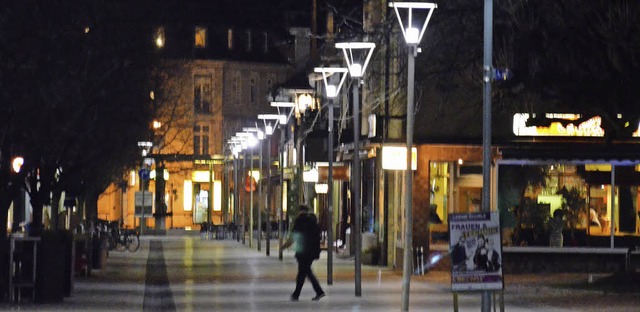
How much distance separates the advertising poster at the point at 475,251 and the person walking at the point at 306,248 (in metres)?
9.86

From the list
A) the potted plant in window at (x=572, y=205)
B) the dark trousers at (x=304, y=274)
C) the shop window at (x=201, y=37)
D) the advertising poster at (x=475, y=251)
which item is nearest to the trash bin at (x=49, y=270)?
the dark trousers at (x=304, y=274)

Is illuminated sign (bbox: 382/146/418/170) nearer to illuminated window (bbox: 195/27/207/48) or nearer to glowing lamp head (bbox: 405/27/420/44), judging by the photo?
glowing lamp head (bbox: 405/27/420/44)

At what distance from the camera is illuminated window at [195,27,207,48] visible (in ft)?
406

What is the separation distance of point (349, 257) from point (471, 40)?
19.4 metres

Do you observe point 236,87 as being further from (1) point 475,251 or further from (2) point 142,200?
(1) point 475,251

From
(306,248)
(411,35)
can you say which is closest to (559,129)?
(306,248)

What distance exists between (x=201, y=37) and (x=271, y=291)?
92325mm

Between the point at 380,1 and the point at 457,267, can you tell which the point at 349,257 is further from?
the point at 457,267

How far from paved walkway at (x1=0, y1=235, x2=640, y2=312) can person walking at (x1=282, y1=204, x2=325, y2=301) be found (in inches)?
13.2

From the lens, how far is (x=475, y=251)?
66.8 feet

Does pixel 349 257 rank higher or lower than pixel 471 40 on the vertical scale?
lower

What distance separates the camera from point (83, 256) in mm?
39062

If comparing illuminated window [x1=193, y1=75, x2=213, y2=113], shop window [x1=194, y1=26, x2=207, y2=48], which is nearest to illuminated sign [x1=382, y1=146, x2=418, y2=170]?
illuminated window [x1=193, y1=75, x2=213, y2=113]

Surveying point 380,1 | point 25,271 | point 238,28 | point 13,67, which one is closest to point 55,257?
point 25,271
